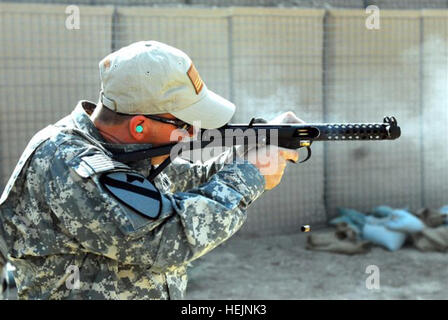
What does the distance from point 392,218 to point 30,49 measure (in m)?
3.91

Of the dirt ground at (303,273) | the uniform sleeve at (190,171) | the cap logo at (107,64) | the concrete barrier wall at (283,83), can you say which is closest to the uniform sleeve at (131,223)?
the cap logo at (107,64)

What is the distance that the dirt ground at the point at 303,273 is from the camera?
5.29 meters

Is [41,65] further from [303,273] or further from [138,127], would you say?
[138,127]

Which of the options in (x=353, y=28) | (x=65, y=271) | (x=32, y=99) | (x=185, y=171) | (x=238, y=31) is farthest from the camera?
(x=353, y=28)

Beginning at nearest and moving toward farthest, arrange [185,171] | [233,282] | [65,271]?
[65,271] → [185,171] → [233,282]

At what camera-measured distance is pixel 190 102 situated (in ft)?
7.00

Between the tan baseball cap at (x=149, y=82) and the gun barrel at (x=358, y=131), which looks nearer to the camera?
the tan baseball cap at (x=149, y=82)

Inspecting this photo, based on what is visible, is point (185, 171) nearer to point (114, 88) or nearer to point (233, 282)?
point (114, 88)

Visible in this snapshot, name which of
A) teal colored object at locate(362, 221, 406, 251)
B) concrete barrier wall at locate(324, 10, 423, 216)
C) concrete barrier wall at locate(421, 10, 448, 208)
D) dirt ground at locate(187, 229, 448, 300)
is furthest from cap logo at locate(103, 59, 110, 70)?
concrete barrier wall at locate(421, 10, 448, 208)

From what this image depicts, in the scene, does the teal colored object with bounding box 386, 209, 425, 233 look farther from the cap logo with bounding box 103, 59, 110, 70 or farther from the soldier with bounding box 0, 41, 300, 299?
the cap logo with bounding box 103, 59, 110, 70

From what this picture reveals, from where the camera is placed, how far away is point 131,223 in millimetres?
1843

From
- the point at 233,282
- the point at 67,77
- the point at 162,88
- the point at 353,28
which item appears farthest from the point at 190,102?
the point at 353,28

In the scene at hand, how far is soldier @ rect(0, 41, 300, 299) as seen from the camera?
6.18ft

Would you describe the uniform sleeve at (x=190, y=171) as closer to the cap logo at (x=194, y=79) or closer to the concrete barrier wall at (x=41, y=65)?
the cap logo at (x=194, y=79)
